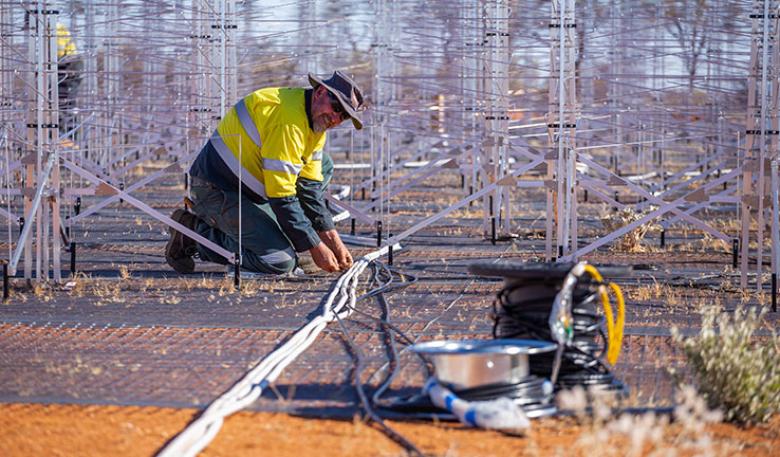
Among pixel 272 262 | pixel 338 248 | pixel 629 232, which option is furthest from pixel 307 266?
A: pixel 629 232

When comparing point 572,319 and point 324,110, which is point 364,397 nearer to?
point 572,319

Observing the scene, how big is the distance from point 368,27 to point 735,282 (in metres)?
11.9

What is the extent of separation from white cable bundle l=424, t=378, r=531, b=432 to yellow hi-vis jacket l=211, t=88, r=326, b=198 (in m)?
3.88

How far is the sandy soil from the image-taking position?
182 inches

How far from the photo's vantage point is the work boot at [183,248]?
9719 mm

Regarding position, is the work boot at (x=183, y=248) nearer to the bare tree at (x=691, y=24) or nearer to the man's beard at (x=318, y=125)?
the man's beard at (x=318, y=125)

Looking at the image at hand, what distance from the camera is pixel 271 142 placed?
347 inches

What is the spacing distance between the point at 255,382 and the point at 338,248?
→ 128 inches

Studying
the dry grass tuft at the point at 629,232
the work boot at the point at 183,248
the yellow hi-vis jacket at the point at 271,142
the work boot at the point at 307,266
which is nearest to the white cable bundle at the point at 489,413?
the yellow hi-vis jacket at the point at 271,142

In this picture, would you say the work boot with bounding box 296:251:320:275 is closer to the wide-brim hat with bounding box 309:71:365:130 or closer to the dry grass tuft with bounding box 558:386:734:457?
the wide-brim hat with bounding box 309:71:365:130

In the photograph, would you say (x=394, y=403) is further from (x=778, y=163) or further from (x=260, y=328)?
(x=778, y=163)

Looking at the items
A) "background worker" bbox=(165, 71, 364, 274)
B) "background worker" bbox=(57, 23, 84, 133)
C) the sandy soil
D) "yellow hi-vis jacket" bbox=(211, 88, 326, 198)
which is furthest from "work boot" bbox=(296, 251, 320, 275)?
the sandy soil

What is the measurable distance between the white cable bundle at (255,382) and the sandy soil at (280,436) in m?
0.06

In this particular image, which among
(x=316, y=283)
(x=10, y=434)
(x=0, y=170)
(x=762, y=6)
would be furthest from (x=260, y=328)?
(x=0, y=170)
